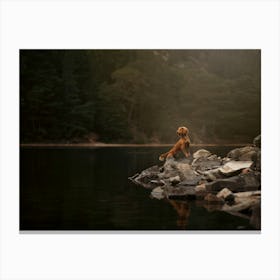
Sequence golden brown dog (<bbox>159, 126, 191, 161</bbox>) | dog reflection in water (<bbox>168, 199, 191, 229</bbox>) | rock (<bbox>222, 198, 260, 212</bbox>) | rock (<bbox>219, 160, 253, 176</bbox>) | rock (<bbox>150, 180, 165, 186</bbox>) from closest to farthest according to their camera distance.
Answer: dog reflection in water (<bbox>168, 199, 191, 229</bbox>) < rock (<bbox>222, 198, 260, 212</bbox>) < golden brown dog (<bbox>159, 126, 191, 161</bbox>) < rock (<bbox>219, 160, 253, 176</bbox>) < rock (<bbox>150, 180, 165, 186</bbox>)

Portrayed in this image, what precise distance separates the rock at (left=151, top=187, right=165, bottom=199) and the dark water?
0.18 meters

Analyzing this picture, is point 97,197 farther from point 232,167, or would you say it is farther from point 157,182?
point 232,167

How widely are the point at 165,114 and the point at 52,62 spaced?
1.98 metres

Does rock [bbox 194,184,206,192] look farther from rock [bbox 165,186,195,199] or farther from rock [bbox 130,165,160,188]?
rock [bbox 130,165,160,188]

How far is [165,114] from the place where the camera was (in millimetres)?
11586

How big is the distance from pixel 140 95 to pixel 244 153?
1898 millimetres

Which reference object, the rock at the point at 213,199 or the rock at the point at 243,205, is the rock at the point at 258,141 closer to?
the rock at the point at 243,205

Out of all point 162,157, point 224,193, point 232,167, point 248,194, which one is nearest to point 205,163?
point 232,167

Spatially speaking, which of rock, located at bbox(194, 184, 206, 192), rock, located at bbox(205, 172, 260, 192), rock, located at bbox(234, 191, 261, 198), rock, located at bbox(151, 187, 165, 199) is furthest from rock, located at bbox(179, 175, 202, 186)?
rock, located at bbox(234, 191, 261, 198)

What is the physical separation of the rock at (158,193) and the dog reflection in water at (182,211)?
8.9 inches

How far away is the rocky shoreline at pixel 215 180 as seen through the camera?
11336mm

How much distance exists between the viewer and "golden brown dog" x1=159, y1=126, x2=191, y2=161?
11508 millimetres

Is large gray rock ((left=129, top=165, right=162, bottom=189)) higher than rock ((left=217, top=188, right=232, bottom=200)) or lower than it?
higher


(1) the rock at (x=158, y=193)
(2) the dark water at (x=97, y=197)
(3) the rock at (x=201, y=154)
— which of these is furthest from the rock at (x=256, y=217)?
(1) the rock at (x=158, y=193)
